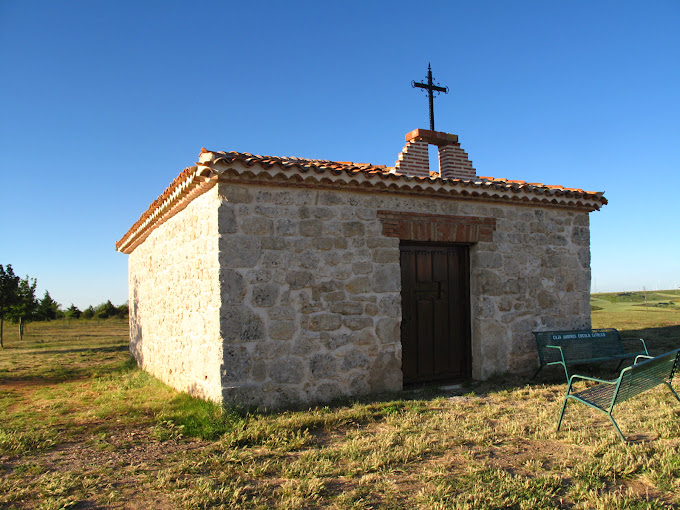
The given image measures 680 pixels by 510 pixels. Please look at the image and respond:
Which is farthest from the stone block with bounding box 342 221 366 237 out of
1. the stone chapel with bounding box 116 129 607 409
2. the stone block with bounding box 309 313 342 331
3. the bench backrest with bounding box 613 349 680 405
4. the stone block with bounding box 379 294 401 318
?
the bench backrest with bounding box 613 349 680 405

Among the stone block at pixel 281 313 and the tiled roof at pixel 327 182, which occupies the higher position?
the tiled roof at pixel 327 182

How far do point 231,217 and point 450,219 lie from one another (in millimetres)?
2948

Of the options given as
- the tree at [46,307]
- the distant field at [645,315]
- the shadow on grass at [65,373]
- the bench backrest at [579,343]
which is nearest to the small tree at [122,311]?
the tree at [46,307]

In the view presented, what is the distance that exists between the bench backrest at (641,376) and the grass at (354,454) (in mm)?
408

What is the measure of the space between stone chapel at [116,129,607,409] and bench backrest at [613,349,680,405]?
8.33 feet

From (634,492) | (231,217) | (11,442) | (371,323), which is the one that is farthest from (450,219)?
(11,442)

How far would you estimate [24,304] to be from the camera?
17.4 m

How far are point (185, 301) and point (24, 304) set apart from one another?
47.5ft

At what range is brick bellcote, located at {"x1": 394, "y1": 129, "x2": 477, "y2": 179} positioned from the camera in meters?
7.16

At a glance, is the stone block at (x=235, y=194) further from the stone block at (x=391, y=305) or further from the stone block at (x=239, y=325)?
the stone block at (x=391, y=305)

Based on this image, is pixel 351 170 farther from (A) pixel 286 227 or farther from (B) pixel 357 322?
(B) pixel 357 322

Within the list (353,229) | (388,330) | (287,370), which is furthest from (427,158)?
(287,370)

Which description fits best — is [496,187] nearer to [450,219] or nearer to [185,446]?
[450,219]

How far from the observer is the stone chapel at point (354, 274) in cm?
523
